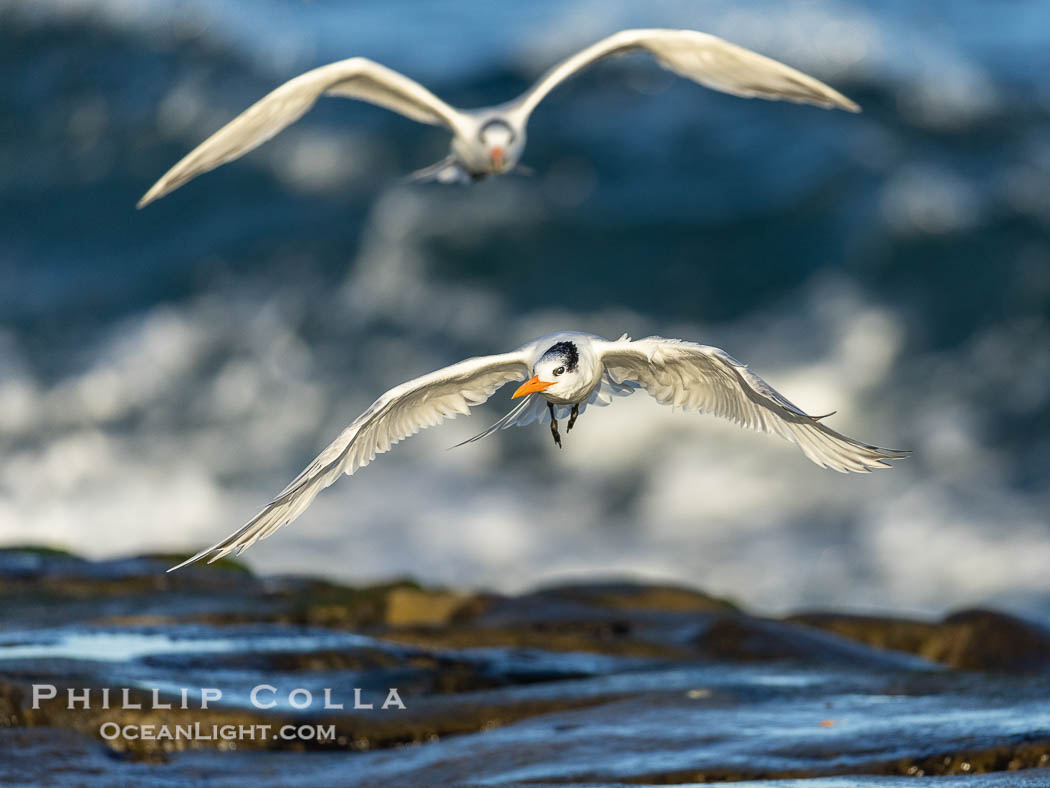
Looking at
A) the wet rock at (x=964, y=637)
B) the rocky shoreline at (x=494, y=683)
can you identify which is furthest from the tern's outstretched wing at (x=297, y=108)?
the wet rock at (x=964, y=637)

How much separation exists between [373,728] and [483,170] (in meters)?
4.30

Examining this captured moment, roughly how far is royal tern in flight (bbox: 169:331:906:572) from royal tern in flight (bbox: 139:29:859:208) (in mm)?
2622

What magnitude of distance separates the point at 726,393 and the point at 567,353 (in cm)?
98

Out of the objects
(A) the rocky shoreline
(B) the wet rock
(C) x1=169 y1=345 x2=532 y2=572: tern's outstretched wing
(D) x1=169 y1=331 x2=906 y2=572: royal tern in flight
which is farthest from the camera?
(B) the wet rock

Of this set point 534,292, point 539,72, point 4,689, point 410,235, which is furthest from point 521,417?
point 539,72

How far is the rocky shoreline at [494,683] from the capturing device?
659cm

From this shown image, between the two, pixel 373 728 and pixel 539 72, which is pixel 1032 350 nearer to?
pixel 539 72

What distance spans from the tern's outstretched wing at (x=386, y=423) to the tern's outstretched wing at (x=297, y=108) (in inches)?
90.1

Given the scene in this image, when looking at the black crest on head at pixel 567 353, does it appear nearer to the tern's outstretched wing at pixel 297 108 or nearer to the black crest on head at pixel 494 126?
the tern's outstretched wing at pixel 297 108

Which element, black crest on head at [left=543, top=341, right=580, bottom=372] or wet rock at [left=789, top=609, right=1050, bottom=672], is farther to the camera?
wet rock at [left=789, top=609, right=1050, bottom=672]

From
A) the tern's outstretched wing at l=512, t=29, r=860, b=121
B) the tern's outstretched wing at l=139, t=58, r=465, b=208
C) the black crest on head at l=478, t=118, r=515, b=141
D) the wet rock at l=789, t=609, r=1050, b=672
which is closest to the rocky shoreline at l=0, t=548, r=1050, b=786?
the wet rock at l=789, t=609, r=1050, b=672

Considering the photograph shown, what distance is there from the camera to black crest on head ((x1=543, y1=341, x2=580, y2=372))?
628 centimetres

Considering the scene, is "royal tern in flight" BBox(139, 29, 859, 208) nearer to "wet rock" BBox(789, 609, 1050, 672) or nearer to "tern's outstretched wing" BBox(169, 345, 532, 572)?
"tern's outstretched wing" BBox(169, 345, 532, 572)

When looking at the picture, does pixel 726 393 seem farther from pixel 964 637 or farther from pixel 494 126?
pixel 964 637
